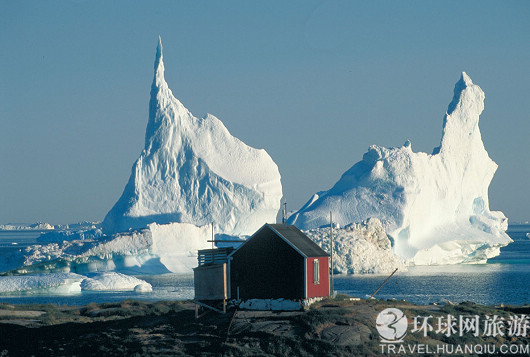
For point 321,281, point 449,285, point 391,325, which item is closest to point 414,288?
point 449,285

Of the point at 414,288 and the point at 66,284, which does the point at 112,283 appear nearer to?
the point at 66,284

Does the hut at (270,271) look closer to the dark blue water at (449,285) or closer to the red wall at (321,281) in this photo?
the red wall at (321,281)

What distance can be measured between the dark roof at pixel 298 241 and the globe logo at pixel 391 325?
2506 mm

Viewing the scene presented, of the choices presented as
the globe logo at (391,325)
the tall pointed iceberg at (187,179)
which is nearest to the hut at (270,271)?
the globe logo at (391,325)

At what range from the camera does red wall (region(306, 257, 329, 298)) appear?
22.0 m

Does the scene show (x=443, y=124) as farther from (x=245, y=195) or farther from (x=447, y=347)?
(x=447, y=347)

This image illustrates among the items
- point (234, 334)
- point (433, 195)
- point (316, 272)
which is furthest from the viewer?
point (433, 195)

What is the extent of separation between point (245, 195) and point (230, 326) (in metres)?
45.1

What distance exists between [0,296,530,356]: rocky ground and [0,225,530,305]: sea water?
1441 cm

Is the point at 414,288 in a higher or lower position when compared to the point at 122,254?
lower

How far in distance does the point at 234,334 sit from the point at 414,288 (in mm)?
26472

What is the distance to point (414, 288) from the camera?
45.0 m

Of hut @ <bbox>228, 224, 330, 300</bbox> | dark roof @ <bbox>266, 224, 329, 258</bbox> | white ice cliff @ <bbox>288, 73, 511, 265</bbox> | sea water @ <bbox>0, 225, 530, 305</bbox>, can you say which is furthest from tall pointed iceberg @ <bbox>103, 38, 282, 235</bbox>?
hut @ <bbox>228, 224, 330, 300</bbox>

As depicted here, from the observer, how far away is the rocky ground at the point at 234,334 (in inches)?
764
